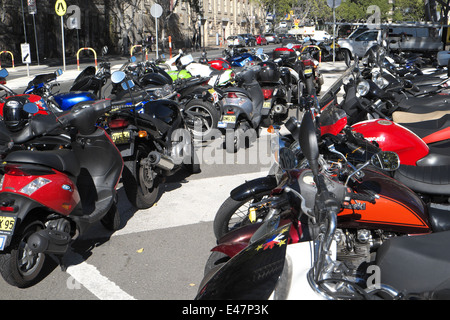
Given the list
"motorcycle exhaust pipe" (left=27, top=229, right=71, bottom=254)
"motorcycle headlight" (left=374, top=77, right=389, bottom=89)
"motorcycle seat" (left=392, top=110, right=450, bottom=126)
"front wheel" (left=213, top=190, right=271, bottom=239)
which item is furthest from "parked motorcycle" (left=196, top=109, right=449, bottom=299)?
"motorcycle headlight" (left=374, top=77, right=389, bottom=89)

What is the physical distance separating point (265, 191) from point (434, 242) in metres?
1.77

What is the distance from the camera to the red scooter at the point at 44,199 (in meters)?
3.55

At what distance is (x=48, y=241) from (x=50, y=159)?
0.66m

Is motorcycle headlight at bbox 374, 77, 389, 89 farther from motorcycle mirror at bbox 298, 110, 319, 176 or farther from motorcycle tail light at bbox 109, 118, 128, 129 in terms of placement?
motorcycle mirror at bbox 298, 110, 319, 176

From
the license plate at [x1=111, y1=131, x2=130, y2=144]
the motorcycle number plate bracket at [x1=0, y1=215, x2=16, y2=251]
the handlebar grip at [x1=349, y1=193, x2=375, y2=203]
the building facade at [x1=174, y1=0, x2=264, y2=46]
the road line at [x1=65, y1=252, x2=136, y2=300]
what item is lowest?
the road line at [x1=65, y1=252, x2=136, y2=300]

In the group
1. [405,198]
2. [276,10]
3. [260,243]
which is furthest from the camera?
[276,10]

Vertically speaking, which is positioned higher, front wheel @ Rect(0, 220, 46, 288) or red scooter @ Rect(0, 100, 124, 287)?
red scooter @ Rect(0, 100, 124, 287)

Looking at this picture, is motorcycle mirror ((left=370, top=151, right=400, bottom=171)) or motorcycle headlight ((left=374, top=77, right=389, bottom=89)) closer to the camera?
motorcycle mirror ((left=370, top=151, right=400, bottom=171))

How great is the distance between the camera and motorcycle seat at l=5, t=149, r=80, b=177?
3664 millimetres

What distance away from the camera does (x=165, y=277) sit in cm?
397

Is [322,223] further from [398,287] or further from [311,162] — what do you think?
[398,287]

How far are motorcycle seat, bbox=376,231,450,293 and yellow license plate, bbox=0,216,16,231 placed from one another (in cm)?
254
